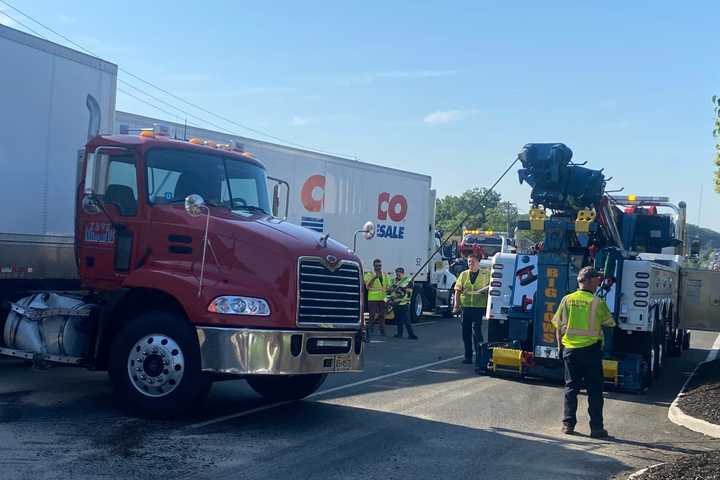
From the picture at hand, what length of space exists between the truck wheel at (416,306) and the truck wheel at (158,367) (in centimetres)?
1555

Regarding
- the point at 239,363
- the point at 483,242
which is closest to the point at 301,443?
the point at 239,363

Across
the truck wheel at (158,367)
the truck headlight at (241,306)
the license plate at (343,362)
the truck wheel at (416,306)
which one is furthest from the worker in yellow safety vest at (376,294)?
the truck headlight at (241,306)

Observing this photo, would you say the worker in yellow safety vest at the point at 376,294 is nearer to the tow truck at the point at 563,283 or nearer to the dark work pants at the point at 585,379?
the tow truck at the point at 563,283

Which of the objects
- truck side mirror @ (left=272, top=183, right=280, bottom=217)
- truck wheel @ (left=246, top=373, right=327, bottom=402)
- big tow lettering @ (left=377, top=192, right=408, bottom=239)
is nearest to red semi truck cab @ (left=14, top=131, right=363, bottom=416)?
truck side mirror @ (left=272, top=183, right=280, bottom=217)

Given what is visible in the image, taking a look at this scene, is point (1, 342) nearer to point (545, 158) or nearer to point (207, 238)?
point (207, 238)

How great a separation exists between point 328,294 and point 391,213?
14.7m

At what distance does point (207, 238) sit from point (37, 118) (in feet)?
11.7

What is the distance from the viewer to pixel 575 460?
770 centimetres

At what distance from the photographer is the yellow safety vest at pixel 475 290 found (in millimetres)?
14398

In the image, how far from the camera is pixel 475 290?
14453 mm

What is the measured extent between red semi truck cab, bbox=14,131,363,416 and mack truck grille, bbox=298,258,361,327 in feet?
0.04

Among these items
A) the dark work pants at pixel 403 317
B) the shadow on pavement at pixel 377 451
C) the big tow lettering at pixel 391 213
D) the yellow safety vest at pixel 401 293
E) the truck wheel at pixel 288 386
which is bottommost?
the shadow on pavement at pixel 377 451

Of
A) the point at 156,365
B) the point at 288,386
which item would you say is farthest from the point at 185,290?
the point at 288,386

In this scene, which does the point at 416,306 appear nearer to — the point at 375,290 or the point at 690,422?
the point at 375,290
